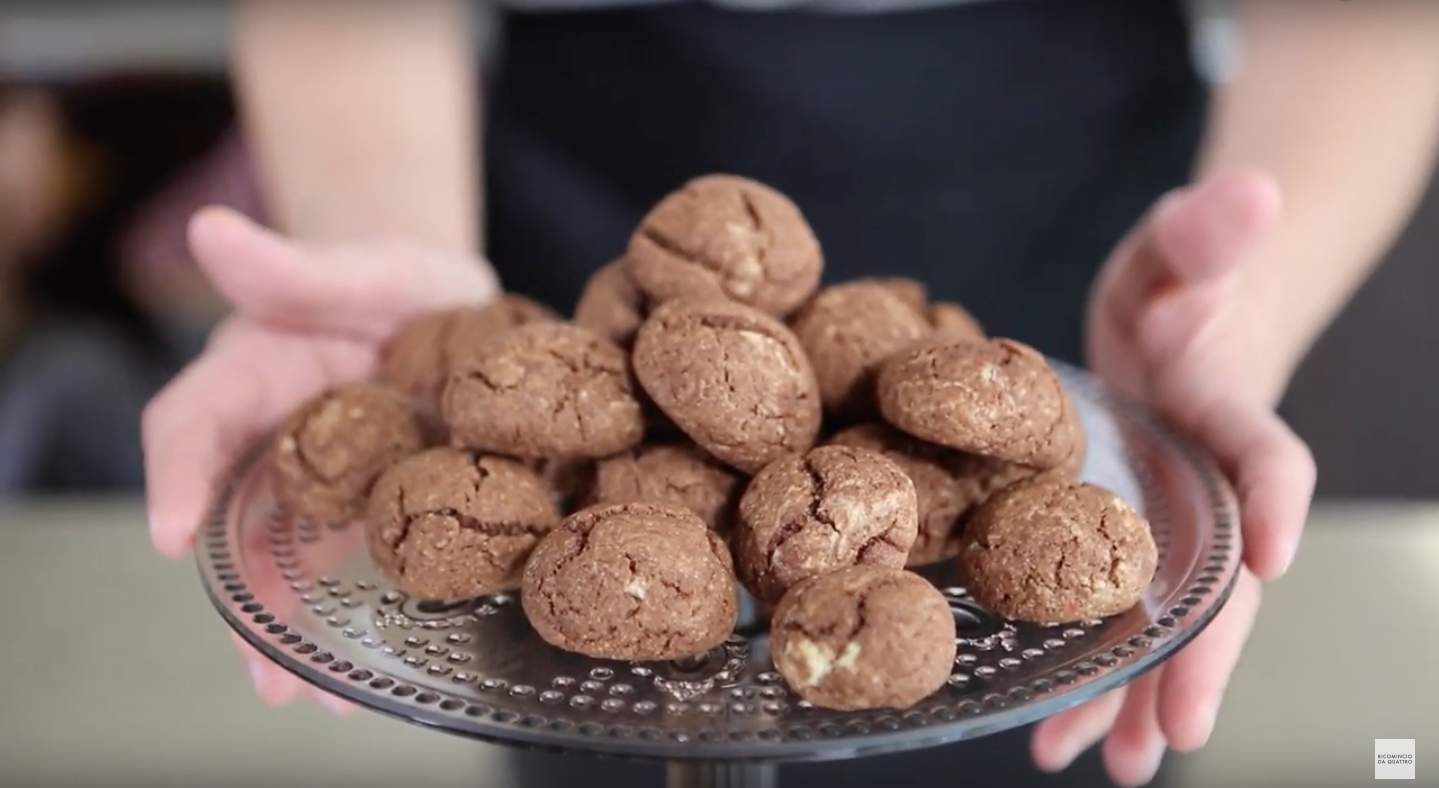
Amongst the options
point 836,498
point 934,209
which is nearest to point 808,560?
point 836,498

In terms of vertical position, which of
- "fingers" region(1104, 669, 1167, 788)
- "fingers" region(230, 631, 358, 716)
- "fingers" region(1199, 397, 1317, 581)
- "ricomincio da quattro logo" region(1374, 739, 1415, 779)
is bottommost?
"ricomincio da quattro logo" region(1374, 739, 1415, 779)

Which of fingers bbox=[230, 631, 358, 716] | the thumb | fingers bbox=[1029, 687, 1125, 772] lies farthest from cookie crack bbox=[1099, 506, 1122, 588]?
the thumb

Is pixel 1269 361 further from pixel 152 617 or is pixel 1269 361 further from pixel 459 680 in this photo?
pixel 152 617

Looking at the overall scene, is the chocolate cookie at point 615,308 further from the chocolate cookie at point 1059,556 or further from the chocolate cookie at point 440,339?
the chocolate cookie at point 1059,556

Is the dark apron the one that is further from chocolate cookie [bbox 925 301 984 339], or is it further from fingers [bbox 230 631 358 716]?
fingers [bbox 230 631 358 716]

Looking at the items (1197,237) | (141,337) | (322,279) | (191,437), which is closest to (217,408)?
(191,437)
